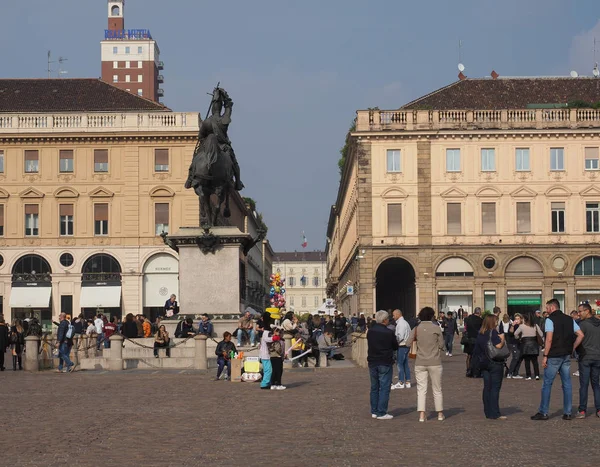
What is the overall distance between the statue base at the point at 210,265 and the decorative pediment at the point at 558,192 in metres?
43.6

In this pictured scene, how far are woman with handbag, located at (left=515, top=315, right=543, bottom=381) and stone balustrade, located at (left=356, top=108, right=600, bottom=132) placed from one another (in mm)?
42881

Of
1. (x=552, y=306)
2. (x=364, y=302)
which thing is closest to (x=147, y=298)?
(x=364, y=302)

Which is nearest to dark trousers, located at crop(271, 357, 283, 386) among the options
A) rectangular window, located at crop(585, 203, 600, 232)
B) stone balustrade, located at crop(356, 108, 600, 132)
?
stone balustrade, located at crop(356, 108, 600, 132)

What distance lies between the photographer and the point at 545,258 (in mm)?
68688

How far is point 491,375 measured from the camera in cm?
1717

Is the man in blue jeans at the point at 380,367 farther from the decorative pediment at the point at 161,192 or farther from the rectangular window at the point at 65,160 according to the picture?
the rectangular window at the point at 65,160

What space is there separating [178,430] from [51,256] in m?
57.0

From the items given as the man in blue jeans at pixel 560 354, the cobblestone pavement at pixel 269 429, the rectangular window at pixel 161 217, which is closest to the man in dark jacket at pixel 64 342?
the cobblestone pavement at pixel 269 429

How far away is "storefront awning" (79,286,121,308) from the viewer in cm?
6944

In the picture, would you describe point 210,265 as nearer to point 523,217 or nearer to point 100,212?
point 523,217

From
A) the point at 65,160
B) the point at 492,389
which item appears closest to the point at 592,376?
the point at 492,389

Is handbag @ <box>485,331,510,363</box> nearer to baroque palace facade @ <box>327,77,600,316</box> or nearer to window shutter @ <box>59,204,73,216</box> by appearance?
baroque palace facade @ <box>327,77,600,316</box>

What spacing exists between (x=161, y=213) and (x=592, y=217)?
88.2ft

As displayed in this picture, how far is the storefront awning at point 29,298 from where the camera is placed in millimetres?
69312
